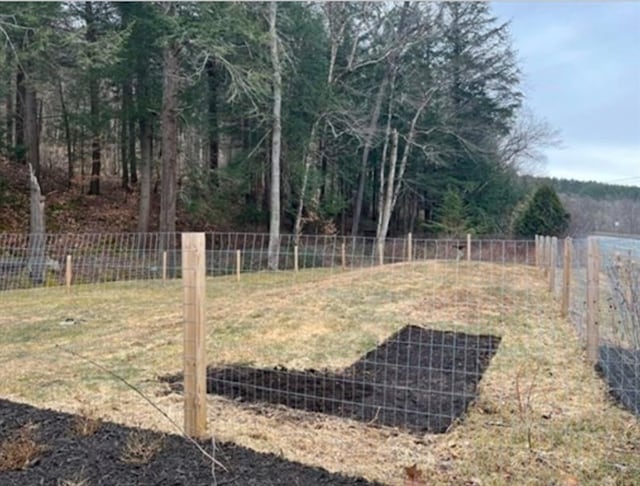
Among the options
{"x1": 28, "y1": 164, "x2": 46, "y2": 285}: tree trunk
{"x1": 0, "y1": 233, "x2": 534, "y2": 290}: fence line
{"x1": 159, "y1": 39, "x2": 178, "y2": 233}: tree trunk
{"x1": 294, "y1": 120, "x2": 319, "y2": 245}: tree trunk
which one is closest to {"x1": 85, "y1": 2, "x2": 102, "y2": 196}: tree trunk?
{"x1": 159, "y1": 39, "x2": 178, "y2": 233}: tree trunk

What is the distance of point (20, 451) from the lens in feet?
8.66

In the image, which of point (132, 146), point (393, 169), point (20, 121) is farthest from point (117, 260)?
point (393, 169)

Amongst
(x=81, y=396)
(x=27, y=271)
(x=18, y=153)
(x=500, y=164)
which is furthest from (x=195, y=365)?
(x=500, y=164)

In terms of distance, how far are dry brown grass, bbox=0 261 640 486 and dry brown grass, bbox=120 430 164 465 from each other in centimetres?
32

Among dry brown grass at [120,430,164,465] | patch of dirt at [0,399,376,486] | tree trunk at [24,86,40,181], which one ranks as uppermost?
tree trunk at [24,86,40,181]

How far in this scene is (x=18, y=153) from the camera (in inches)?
688

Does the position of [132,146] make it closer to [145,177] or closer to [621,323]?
[145,177]

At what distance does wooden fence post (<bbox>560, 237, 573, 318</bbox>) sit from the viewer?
6.65 m

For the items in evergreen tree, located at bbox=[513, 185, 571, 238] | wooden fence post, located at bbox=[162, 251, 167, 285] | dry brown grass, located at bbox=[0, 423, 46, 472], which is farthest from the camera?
evergreen tree, located at bbox=[513, 185, 571, 238]

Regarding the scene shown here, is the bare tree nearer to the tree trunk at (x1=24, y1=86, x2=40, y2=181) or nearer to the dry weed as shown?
the tree trunk at (x1=24, y1=86, x2=40, y2=181)

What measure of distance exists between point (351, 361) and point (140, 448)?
2.60 meters

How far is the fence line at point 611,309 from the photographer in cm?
364

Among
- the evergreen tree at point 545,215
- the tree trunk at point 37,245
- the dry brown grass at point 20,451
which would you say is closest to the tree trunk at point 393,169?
the evergreen tree at point 545,215

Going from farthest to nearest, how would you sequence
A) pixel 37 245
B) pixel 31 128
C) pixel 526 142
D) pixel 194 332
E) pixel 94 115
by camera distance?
pixel 526 142, pixel 94 115, pixel 31 128, pixel 37 245, pixel 194 332
